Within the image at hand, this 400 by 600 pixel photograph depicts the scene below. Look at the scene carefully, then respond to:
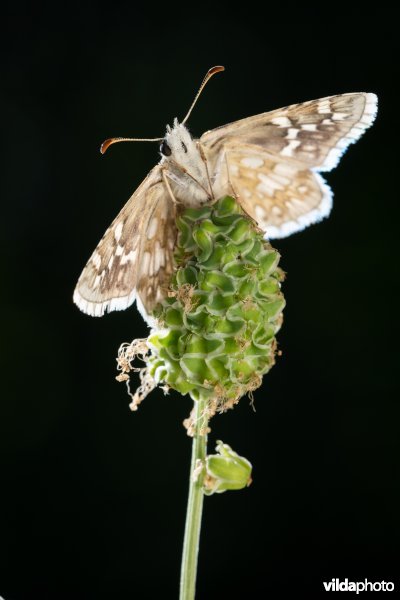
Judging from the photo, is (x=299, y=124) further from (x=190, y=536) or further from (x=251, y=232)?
(x=190, y=536)

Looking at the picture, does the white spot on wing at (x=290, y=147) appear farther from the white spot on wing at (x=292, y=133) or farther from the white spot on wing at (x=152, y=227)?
the white spot on wing at (x=152, y=227)

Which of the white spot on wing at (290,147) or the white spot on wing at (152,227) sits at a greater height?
the white spot on wing at (290,147)

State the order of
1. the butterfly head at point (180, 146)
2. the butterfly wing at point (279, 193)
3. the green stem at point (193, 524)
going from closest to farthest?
1. the green stem at point (193, 524)
2. the butterfly head at point (180, 146)
3. the butterfly wing at point (279, 193)

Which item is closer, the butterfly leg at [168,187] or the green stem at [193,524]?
the green stem at [193,524]

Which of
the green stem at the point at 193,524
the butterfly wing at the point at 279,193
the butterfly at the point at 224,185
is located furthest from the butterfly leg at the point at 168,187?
the green stem at the point at 193,524

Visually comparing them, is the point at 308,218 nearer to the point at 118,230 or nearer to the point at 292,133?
the point at 292,133

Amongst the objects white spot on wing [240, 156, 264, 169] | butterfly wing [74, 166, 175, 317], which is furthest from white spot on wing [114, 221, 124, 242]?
white spot on wing [240, 156, 264, 169]

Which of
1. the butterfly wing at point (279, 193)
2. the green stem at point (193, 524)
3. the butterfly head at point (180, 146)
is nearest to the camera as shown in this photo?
the green stem at point (193, 524)
